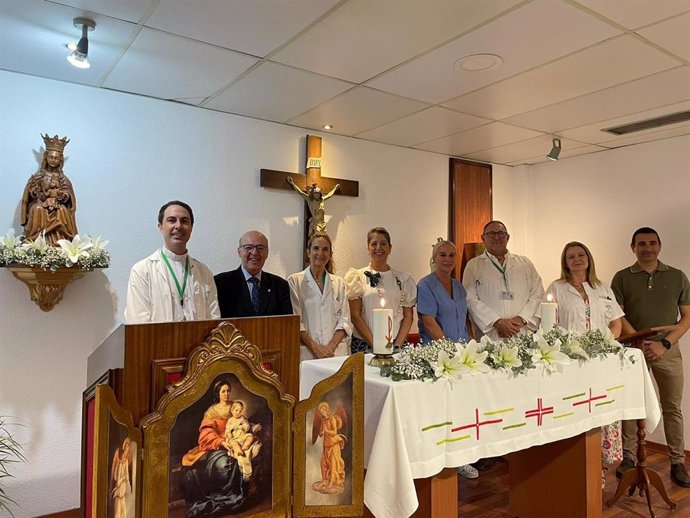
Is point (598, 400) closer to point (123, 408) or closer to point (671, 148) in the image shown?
point (123, 408)

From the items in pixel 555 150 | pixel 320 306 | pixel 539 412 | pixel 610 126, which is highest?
pixel 610 126

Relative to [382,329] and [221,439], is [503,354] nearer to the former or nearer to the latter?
[382,329]

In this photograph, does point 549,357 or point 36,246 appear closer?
point 549,357

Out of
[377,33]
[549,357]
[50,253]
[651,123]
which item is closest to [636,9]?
[377,33]

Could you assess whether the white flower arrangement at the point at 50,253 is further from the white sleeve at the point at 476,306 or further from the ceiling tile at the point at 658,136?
the ceiling tile at the point at 658,136

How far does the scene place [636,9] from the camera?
197 centimetres

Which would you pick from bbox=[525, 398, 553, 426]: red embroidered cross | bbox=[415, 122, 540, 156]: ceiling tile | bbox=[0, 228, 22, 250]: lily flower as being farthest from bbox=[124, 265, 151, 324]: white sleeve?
bbox=[415, 122, 540, 156]: ceiling tile

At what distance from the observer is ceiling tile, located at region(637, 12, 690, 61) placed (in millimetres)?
2072

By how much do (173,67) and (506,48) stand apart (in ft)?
5.28

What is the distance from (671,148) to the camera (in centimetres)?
398

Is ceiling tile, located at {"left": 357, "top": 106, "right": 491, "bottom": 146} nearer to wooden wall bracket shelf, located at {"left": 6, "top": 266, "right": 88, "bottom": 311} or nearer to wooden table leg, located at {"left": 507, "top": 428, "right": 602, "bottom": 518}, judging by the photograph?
wooden table leg, located at {"left": 507, "top": 428, "right": 602, "bottom": 518}

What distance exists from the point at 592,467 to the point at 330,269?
1962 millimetres

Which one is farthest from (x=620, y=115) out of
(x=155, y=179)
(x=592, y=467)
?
(x=155, y=179)

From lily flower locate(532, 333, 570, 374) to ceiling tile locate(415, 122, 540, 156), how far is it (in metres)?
1.90
